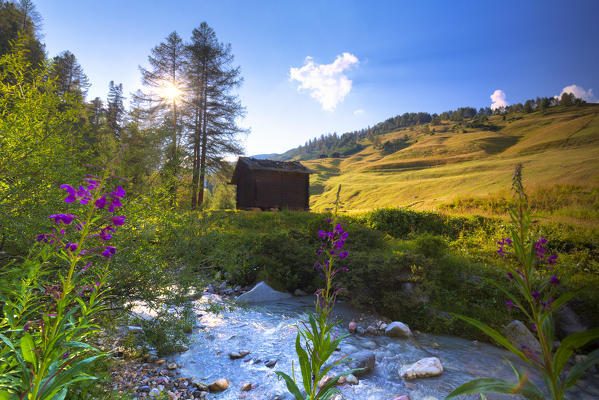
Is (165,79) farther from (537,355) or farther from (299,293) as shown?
(537,355)

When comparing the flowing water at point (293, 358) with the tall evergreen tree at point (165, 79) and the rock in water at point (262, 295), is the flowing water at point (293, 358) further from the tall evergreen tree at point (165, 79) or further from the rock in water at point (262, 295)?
the tall evergreen tree at point (165, 79)

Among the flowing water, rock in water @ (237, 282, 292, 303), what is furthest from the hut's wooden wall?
the flowing water

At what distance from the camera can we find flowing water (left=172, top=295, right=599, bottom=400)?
4289 millimetres

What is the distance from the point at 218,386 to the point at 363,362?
8.44 feet

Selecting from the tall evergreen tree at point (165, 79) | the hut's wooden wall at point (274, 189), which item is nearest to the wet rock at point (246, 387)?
the hut's wooden wall at point (274, 189)

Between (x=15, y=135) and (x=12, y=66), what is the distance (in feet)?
3.80

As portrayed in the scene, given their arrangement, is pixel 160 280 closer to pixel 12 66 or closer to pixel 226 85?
pixel 12 66

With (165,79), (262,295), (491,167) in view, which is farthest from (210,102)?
(491,167)

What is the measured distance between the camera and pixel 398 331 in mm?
6344

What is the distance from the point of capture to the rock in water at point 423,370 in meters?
4.66

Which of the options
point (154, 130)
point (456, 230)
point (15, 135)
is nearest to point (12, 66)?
point (15, 135)

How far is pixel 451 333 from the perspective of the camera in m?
6.62

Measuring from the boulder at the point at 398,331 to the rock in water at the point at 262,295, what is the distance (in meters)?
3.53

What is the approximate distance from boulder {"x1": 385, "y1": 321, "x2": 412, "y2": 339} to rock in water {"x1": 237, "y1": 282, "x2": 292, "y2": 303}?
3531 millimetres
